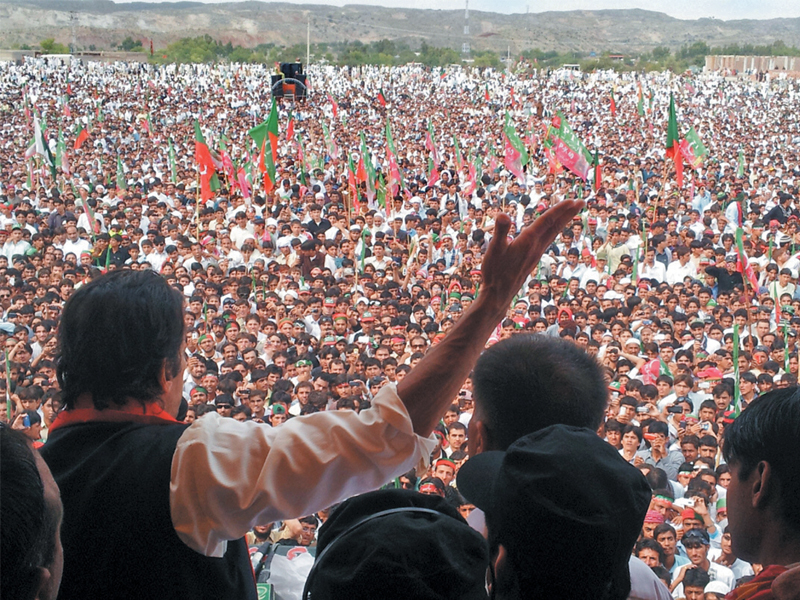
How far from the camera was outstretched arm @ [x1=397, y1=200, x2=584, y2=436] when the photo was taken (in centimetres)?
85

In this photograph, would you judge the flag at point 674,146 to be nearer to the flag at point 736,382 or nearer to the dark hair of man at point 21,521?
the flag at point 736,382

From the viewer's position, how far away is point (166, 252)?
234 inches

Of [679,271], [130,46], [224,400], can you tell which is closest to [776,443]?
[224,400]

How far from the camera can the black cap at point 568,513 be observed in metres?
0.78

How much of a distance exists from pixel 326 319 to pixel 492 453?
341cm

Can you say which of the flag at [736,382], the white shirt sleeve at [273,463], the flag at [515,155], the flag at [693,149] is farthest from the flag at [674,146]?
the white shirt sleeve at [273,463]

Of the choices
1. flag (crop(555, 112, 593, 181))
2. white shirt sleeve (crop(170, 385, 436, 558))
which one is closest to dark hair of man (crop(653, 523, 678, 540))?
white shirt sleeve (crop(170, 385, 436, 558))

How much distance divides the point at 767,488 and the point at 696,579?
1325mm

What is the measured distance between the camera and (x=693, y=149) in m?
7.74

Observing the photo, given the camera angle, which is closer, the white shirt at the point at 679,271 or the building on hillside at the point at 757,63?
the white shirt at the point at 679,271

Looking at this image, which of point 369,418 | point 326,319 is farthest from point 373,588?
point 326,319

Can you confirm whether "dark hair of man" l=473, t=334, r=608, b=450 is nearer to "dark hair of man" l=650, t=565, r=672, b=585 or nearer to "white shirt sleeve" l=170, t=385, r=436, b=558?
"white shirt sleeve" l=170, t=385, r=436, b=558

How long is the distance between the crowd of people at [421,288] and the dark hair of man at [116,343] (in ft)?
0.05

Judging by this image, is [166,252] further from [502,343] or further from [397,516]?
[397,516]
